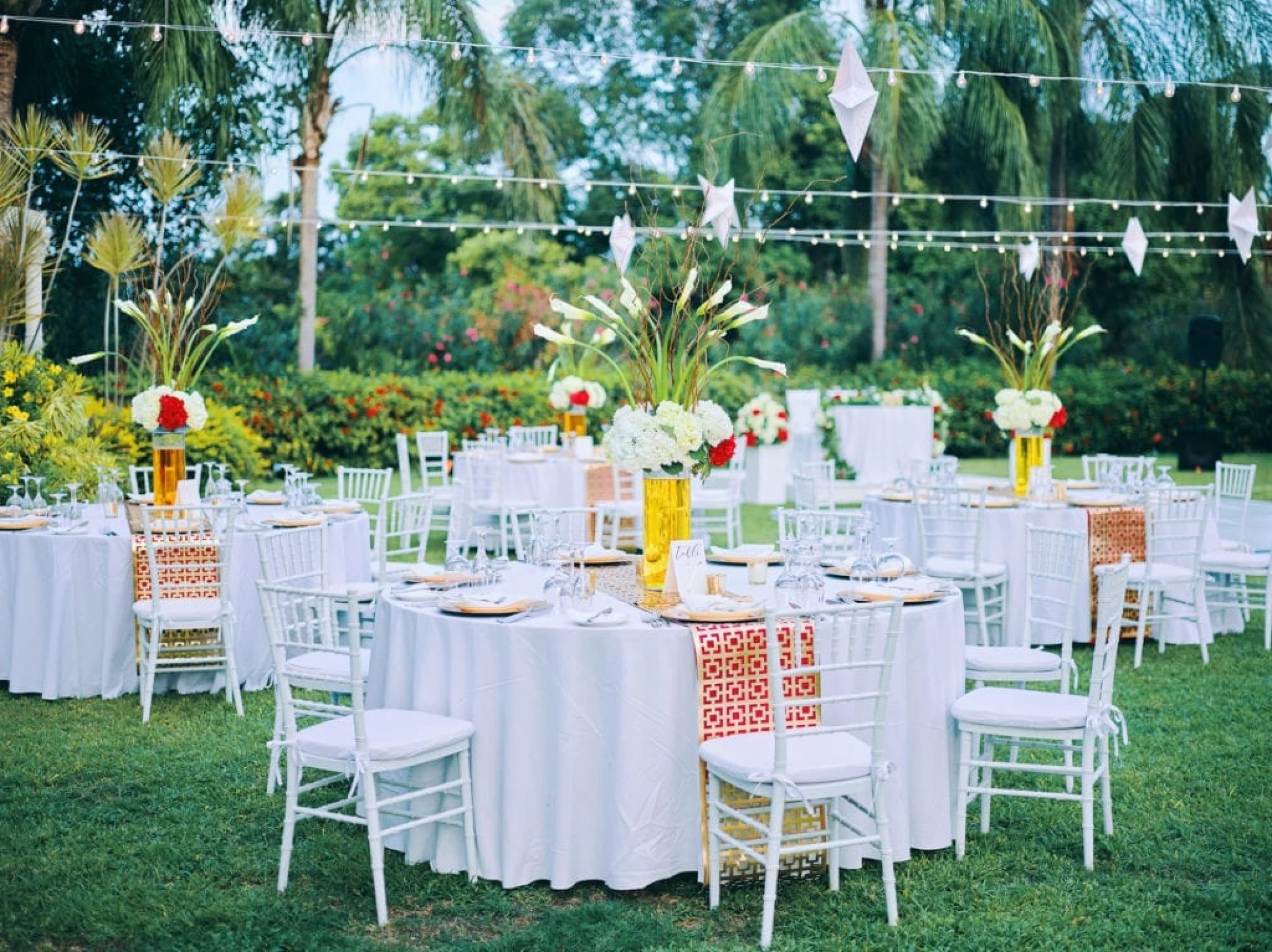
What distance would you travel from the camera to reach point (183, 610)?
252 inches

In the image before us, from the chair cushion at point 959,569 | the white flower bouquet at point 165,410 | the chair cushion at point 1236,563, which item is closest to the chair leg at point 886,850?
the chair cushion at point 959,569

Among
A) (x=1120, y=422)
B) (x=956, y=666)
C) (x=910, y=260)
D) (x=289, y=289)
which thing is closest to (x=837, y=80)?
(x=956, y=666)

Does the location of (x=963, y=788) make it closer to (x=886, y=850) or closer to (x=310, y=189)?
(x=886, y=850)

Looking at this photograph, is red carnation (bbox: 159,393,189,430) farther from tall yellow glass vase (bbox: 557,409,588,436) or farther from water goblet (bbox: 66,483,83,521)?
tall yellow glass vase (bbox: 557,409,588,436)

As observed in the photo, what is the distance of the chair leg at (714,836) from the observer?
4.14m

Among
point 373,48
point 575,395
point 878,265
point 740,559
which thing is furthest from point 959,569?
point 878,265

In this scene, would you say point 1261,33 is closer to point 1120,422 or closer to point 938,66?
point 938,66

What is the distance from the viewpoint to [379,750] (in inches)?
159

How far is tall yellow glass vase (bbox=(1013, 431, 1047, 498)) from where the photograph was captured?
852cm

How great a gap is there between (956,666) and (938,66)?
1599 cm

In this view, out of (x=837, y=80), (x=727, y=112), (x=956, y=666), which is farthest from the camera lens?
(x=727, y=112)

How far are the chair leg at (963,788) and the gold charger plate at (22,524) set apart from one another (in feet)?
15.5

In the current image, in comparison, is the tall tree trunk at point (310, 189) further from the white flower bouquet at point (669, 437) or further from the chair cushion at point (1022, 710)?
the chair cushion at point (1022, 710)

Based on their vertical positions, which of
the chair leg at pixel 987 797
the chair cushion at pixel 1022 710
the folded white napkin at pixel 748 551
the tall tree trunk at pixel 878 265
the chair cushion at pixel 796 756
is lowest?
the chair leg at pixel 987 797
